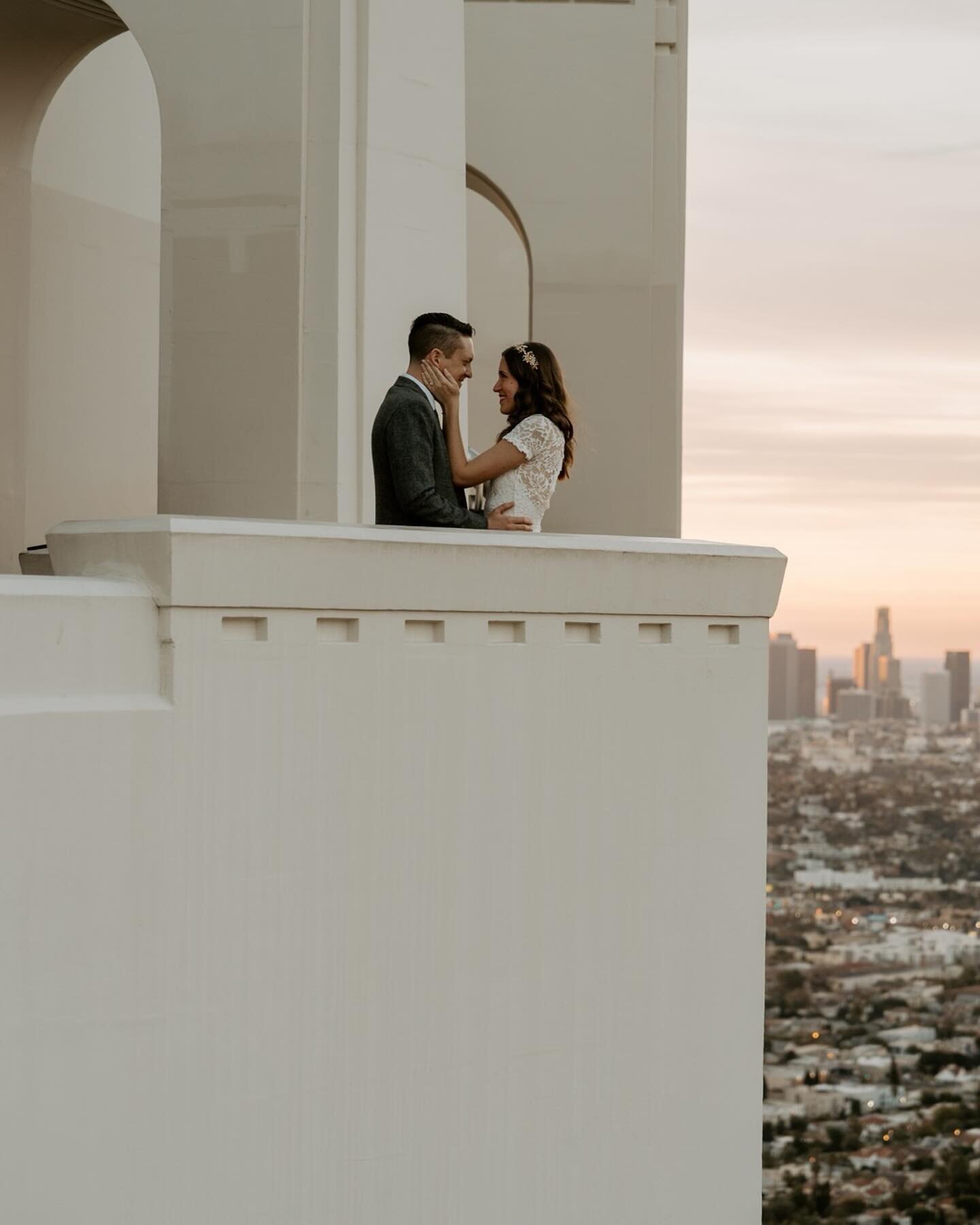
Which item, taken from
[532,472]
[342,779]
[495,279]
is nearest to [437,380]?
[532,472]

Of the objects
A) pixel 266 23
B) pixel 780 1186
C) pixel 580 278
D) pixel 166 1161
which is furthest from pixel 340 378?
pixel 780 1186

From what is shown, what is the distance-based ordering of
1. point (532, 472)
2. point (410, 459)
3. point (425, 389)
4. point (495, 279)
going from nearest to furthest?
point (410, 459) → point (425, 389) → point (532, 472) → point (495, 279)

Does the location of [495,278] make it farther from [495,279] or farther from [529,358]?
[529,358]

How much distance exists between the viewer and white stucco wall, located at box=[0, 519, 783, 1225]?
518 centimetres

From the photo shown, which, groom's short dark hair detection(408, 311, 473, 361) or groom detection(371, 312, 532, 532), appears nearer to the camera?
groom detection(371, 312, 532, 532)

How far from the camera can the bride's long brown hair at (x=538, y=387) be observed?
638 centimetres

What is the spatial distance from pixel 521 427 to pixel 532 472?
0.18m

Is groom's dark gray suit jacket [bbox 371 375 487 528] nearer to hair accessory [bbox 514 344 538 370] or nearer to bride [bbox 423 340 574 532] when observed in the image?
bride [bbox 423 340 574 532]

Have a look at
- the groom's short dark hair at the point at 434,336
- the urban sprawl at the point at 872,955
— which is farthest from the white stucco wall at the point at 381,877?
the urban sprawl at the point at 872,955

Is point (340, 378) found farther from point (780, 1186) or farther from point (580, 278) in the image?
point (780, 1186)

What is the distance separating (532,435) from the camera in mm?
6383

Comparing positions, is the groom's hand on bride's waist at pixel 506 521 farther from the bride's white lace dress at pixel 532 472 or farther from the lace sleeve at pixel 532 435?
the lace sleeve at pixel 532 435

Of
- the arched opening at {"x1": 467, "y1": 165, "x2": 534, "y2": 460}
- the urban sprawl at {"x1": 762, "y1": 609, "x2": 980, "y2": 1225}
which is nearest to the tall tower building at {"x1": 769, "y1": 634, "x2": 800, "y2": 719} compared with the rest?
the urban sprawl at {"x1": 762, "y1": 609, "x2": 980, "y2": 1225}

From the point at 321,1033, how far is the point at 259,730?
39.3 inches
